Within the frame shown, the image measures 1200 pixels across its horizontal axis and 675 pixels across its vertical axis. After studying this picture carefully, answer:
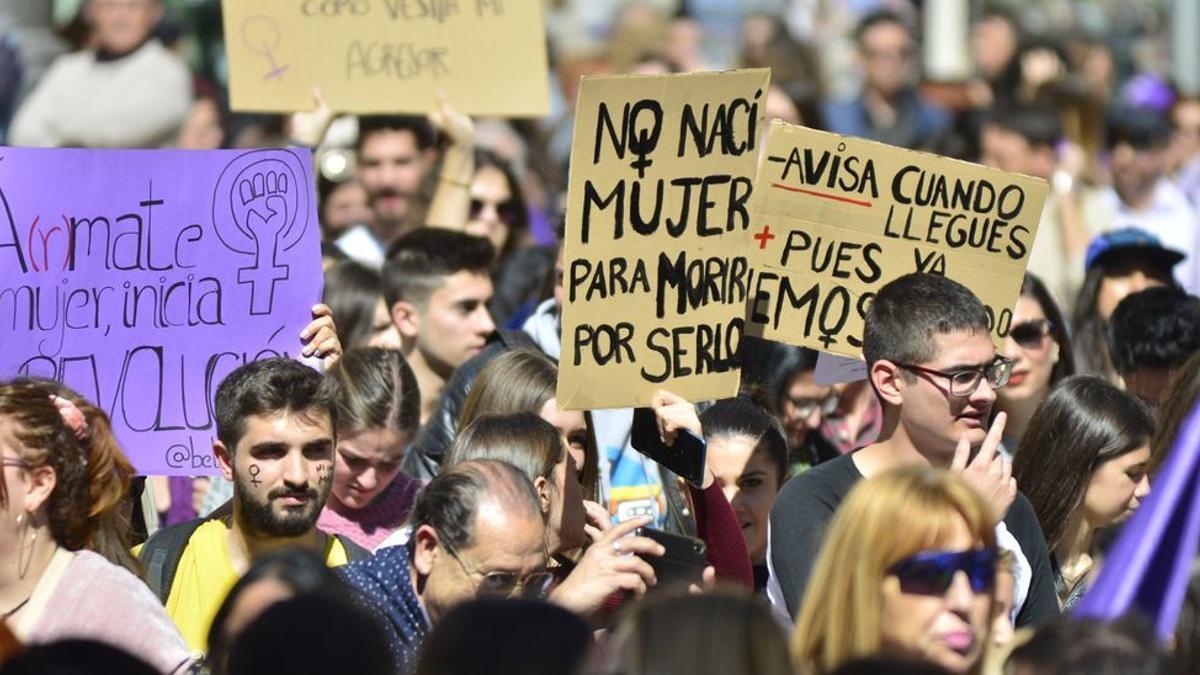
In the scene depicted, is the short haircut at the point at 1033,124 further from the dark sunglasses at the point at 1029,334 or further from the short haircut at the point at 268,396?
the short haircut at the point at 268,396

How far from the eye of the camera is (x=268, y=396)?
603cm

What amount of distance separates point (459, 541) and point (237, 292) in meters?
1.77

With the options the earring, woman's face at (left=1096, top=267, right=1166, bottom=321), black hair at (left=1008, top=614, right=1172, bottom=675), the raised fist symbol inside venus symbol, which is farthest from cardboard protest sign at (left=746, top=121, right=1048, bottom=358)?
black hair at (left=1008, top=614, right=1172, bottom=675)

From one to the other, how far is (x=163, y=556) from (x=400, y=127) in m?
4.80

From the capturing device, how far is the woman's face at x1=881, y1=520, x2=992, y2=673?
458 cm

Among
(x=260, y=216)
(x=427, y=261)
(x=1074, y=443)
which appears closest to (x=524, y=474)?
(x=260, y=216)

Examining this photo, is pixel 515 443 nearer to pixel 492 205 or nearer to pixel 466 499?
pixel 466 499

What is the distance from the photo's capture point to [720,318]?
257 inches

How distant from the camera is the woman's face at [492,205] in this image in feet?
34.2

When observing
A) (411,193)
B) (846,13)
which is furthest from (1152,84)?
(411,193)

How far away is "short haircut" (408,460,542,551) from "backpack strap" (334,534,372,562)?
792mm

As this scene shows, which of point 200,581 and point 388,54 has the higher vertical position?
point 388,54

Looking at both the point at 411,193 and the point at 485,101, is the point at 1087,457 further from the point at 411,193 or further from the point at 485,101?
the point at 411,193

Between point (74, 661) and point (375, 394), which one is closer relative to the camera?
point (74, 661)
